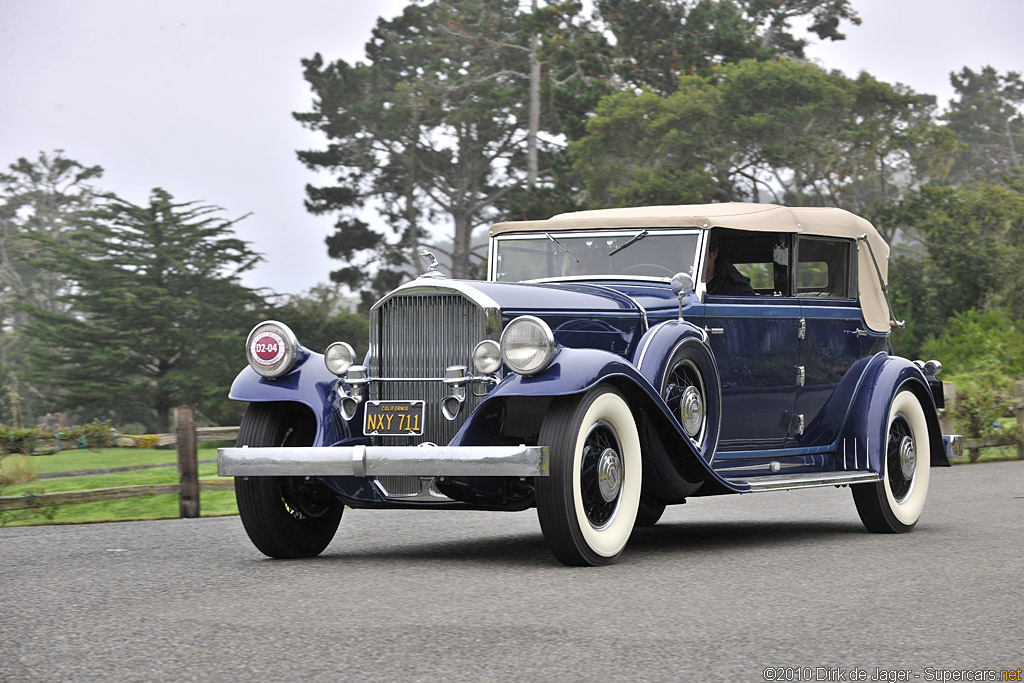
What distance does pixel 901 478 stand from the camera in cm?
923

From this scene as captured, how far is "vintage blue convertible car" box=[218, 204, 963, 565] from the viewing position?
266 inches

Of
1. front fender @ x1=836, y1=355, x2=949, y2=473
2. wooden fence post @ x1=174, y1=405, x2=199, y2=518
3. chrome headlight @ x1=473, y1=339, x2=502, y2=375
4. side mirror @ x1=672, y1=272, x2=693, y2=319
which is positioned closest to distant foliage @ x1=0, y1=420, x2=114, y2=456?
wooden fence post @ x1=174, y1=405, x2=199, y2=518

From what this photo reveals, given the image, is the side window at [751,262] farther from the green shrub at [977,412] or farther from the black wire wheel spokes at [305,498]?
Answer: the green shrub at [977,412]

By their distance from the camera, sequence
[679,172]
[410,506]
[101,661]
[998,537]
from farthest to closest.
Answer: [679,172], [998,537], [410,506], [101,661]

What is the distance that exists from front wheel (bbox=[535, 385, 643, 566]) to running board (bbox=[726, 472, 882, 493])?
989 mm

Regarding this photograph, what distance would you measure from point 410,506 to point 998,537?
148 inches

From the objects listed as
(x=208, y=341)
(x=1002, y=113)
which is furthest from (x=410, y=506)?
(x=1002, y=113)

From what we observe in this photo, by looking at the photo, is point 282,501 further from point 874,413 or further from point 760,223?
point 874,413

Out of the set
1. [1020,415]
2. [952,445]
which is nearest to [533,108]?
[1020,415]

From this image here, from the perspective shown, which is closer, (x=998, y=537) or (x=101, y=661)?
(x=101, y=661)

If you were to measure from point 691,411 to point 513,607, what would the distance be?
2.69 metres

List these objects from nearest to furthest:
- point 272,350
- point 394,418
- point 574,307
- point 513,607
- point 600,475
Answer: point 513,607, point 600,475, point 394,418, point 574,307, point 272,350

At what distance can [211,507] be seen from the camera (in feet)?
42.0

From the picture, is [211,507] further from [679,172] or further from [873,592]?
[679,172]
